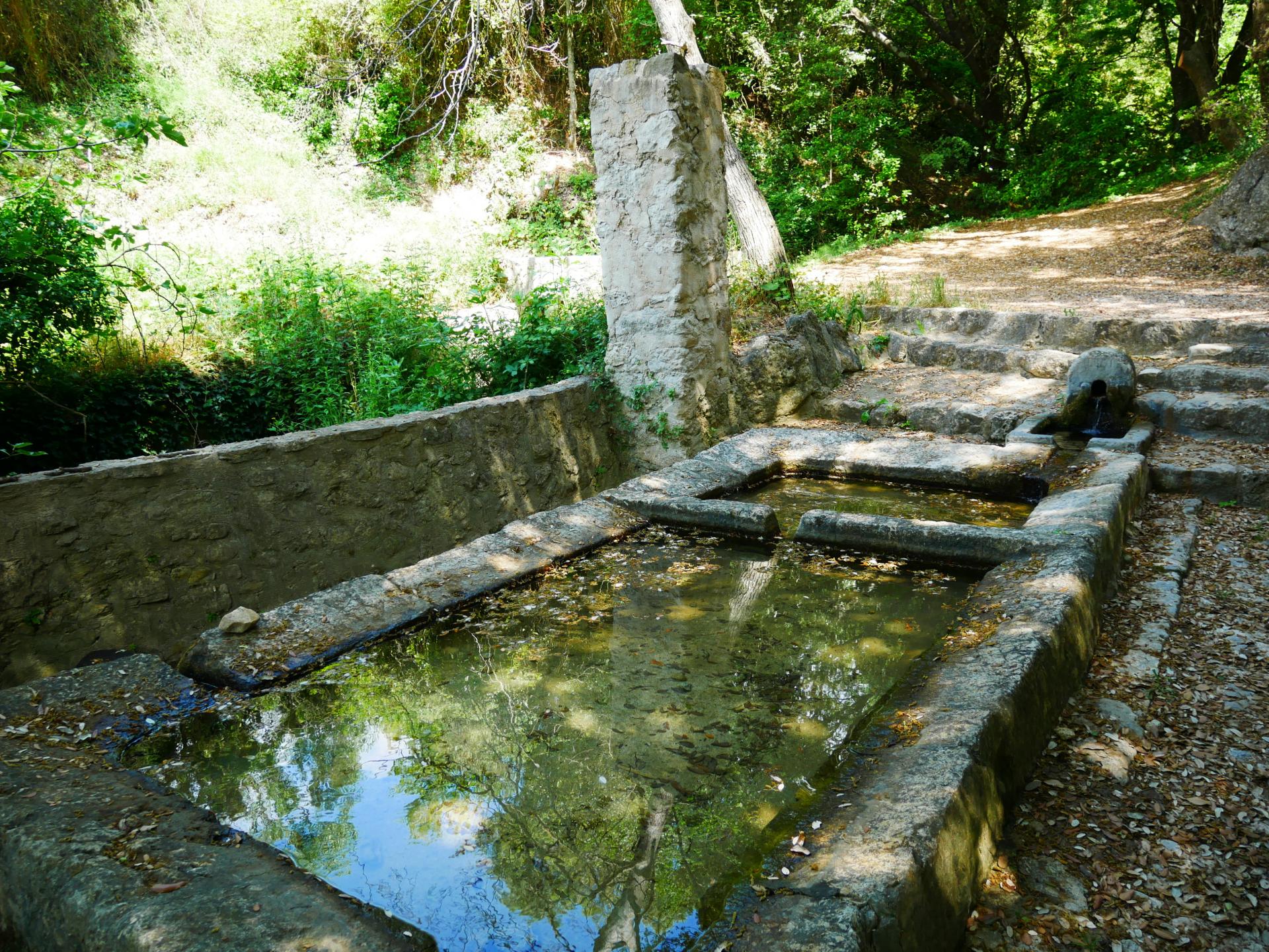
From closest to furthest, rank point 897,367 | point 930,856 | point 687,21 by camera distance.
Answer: point 930,856
point 897,367
point 687,21

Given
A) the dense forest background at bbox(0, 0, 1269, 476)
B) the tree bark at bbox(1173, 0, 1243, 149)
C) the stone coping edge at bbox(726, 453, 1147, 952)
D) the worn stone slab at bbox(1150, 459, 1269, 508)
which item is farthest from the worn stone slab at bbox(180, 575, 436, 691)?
the tree bark at bbox(1173, 0, 1243, 149)

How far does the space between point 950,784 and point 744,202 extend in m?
7.88

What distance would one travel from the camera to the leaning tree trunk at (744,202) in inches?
337

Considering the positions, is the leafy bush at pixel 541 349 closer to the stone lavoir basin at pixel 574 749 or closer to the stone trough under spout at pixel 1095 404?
the stone lavoir basin at pixel 574 749

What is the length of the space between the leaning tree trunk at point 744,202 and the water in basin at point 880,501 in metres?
4.39

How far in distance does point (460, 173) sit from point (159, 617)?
11.5m

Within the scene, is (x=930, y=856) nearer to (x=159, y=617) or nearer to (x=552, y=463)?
(x=159, y=617)

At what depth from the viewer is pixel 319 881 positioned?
5.67 ft

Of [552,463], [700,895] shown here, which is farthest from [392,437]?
[700,895]

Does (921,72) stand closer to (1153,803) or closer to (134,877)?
(1153,803)

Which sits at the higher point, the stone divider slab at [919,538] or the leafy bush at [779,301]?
the leafy bush at [779,301]

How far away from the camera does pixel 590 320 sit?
6160 millimetres

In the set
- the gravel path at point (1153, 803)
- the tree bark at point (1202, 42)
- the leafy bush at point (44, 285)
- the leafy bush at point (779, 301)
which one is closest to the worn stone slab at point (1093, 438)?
the gravel path at point (1153, 803)

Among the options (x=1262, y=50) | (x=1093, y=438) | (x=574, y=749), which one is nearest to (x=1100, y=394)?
(x=1093, y=438)
